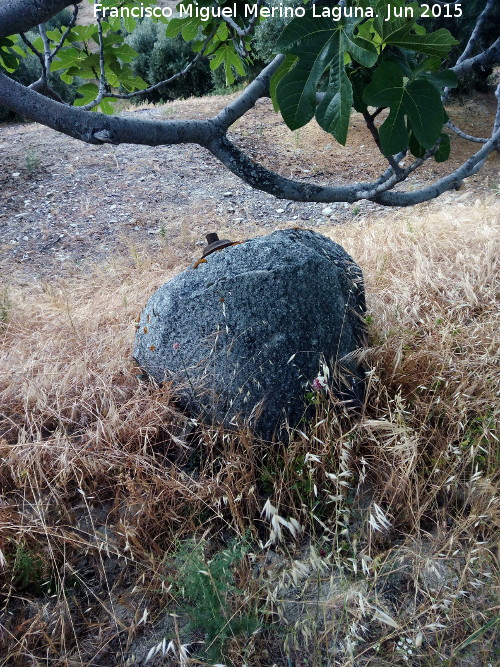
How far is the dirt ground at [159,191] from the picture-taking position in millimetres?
5336

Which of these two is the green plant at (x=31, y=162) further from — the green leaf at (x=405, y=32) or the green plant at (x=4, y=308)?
the green leaf at (x=405, y=32)

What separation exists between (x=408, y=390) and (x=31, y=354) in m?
2.10

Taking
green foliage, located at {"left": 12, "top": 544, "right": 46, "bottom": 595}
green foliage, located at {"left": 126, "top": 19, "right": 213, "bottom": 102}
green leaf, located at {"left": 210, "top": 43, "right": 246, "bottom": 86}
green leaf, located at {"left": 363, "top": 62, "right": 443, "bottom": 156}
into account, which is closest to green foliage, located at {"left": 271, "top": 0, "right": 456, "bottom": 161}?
green leaf, located at {"left": 363, "top": 62, "right": 443, "bottom": 156}

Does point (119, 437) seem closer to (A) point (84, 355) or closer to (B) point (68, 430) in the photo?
(B) point (68, 430)

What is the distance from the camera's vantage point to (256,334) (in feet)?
6.75

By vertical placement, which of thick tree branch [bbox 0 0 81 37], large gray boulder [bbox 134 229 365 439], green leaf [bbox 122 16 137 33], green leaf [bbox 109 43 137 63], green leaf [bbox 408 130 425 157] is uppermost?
green leaf [bbox 122 16 137 33]

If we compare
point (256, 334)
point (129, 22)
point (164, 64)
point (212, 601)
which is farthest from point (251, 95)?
point (164, 64)

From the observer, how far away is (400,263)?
351 cm

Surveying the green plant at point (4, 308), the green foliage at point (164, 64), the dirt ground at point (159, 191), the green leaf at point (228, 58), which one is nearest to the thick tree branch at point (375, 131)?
the green leaf at point (228, 58)

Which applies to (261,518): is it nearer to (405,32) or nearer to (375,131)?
(375,131)

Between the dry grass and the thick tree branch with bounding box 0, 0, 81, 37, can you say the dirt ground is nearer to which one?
the dry grass

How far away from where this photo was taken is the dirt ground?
5.34 metres

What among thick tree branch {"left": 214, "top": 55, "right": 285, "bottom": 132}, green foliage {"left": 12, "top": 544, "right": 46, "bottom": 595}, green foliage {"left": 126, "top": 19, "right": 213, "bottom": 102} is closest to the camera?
thick tree branch {"left": 214, "top": 55, "right": 285, "bottom": 132}

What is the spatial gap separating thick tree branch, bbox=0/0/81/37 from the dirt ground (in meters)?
3.50
